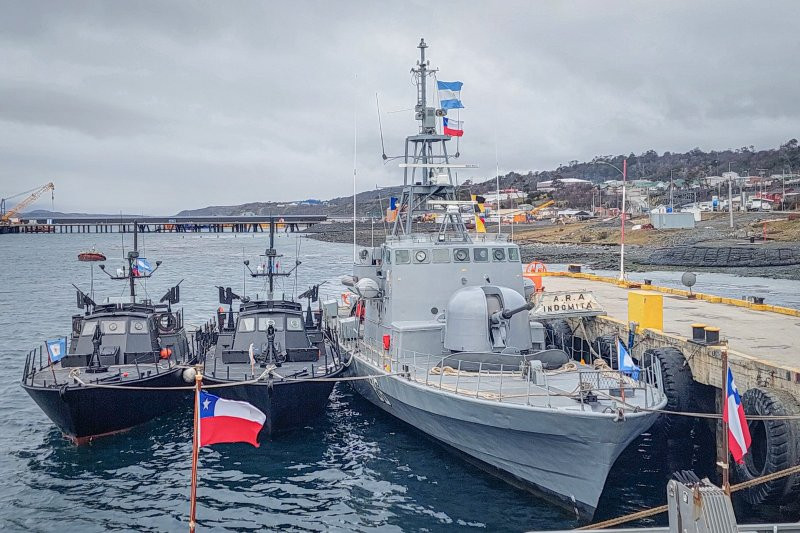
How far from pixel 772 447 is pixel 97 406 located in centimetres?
1745

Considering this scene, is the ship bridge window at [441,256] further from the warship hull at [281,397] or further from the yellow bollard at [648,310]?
the yellow bollard at [648,310]

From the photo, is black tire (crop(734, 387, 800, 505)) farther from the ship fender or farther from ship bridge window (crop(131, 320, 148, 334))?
ship bridge window (crop(131, 320, 148, 334))

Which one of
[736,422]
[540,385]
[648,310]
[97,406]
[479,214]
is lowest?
[97,406]

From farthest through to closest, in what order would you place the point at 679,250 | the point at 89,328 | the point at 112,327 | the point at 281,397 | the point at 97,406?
the point at 679,250 → the point at 112,327 → the point at 89,328 → the point at 281,397 → the point at 97,406

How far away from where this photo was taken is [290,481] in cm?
1894

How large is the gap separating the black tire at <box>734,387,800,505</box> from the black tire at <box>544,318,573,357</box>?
37.3 feet

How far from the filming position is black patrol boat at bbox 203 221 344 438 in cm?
2078

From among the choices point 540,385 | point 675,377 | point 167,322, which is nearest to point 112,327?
point 167,322

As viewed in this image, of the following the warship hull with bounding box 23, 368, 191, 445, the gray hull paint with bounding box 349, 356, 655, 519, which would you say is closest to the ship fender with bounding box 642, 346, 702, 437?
the gray hull paint with bounding box 349, 356, 655, 519

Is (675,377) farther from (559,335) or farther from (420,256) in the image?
(559,335)

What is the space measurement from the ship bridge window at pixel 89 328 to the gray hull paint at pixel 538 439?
11270 millimetres

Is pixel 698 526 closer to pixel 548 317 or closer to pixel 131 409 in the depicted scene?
pixel 548 317

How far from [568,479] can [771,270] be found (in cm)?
5420

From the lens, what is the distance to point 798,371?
15719 millimetres
